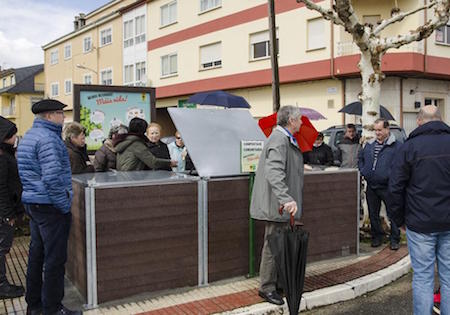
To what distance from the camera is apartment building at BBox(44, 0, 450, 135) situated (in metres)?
18.3

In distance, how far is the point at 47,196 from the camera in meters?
4.02

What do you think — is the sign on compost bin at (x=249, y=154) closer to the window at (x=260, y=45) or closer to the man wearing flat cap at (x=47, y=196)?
the man wearing flat cap at (x=47, y=196)

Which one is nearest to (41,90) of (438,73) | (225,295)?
(438,73)

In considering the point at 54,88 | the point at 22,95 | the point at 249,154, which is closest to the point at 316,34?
the point at 249,154

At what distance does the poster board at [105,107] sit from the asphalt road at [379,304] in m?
5.71

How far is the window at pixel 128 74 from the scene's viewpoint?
32128 mm

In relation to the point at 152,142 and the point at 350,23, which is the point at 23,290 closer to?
the point at 152,142

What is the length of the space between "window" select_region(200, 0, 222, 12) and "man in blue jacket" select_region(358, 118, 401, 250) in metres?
19.2

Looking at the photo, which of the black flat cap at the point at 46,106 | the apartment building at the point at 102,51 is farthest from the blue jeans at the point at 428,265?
the apartment building at the point at 102,51

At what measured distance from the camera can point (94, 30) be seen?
36312 millimetres

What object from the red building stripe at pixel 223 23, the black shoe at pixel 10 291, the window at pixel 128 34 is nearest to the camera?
the black shoe at pixel 10 291

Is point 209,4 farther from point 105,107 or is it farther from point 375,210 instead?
point 375,210

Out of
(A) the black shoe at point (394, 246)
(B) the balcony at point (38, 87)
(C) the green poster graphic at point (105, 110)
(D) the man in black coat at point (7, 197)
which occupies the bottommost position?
(A) the black shoe at point (394, 246)

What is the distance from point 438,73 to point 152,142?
15618 mm
